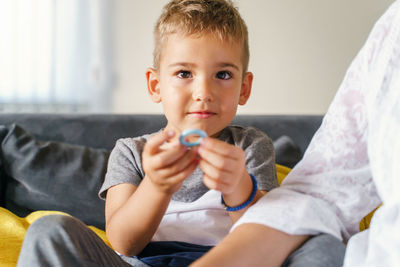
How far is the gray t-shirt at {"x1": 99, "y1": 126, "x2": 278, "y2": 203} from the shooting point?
106cm

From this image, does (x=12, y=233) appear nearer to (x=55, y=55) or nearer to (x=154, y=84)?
(x=154, y=84)

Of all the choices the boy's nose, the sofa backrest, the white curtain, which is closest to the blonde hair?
the boy's nose

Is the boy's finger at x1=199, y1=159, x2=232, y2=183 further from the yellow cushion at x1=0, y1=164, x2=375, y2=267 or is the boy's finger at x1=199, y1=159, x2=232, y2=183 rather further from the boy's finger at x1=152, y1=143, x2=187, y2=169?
the yellow cushion at x1=0, y1=164, x2=375, y2=267

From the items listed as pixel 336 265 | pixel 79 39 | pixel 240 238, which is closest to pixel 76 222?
pixel 240 238

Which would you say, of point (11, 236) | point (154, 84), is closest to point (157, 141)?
point (154, 84)

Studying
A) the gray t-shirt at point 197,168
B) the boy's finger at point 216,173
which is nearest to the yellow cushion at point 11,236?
the gray t-shirt at point 197,168

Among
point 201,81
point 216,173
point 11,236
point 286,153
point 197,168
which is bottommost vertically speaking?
point 11,236

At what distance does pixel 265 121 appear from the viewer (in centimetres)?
190

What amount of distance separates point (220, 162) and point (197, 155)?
65mm

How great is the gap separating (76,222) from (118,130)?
110 cm

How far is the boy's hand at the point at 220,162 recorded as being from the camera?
74cm

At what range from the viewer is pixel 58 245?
670 mm

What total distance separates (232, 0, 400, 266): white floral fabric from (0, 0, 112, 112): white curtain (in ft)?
6.63

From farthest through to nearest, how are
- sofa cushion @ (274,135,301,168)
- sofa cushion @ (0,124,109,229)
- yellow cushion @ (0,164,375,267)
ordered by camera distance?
sofa cushion @ (274,135,301,168), sofa cushion @ (0,124,109,229), yellow cushion @ (0,164,375,267)
